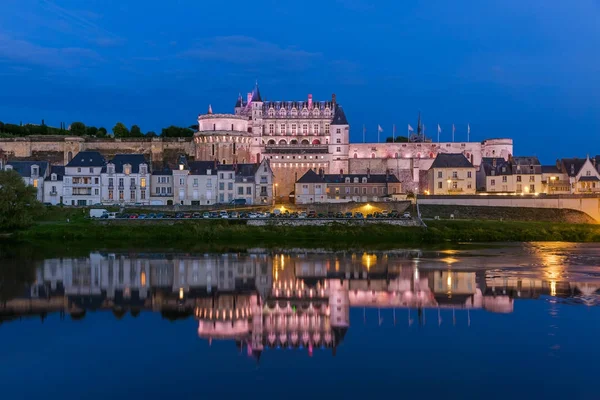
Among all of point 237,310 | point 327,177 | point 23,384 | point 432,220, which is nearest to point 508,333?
point 237,310

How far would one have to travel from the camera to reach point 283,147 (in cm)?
6300

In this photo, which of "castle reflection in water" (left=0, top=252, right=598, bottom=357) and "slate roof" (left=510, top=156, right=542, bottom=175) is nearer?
"castle reflection in water" (left=0, top=252, right=598, bottom=357)

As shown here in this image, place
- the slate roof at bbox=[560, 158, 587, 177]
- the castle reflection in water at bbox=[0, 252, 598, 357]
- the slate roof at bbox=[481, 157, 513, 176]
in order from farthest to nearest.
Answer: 1. the slate roof at bbox=[481, 157, 513, 176]
2. the slate roof at bbox=[560, 158, 587, 177]
3. the castle reflection in water at bbox=[0, 252, 598, 357]

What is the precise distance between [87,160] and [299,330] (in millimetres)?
38075

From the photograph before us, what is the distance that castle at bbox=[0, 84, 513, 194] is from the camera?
6181 centimetres

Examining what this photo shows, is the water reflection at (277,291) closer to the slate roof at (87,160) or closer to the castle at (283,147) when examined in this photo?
the slate roof at (87,160)

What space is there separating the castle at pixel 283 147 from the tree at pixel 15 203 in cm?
2322

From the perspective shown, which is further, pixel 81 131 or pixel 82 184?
pixel 81 131

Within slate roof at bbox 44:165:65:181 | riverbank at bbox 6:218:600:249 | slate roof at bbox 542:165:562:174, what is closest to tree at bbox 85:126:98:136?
slate roof at bbox 44:165:65:181

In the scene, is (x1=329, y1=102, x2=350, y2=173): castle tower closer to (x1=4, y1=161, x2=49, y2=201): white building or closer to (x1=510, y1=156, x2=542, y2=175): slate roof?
(x1=510, y1=156, x2=542, y2=175): slate roof

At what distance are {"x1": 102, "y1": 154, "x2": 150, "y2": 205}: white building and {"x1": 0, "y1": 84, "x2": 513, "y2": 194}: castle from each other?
1116 cm

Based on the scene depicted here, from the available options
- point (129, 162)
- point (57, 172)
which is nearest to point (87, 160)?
point (57, 172)

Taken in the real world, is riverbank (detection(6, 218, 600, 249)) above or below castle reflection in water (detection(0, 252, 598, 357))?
above

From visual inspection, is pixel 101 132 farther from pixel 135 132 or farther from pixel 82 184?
pixel 82 184
